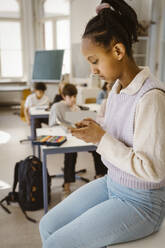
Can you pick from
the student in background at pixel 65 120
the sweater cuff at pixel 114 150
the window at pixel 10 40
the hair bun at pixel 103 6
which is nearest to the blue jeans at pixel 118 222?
the sweater cuff at pixel 114 150

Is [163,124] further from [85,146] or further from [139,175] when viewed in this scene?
[85,146]

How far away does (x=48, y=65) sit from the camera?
6.77 metres

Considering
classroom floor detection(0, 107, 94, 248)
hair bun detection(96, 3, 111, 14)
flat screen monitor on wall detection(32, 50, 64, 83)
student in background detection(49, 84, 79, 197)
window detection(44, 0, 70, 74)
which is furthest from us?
window detection(44, 0, 70, 74)

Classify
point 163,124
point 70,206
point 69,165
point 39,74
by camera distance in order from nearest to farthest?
point 163,124 → point 70,206 → point 69,165 → point 39,74

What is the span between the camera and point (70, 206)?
3.41ft

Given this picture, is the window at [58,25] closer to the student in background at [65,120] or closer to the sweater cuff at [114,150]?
the student in background at [65,120]

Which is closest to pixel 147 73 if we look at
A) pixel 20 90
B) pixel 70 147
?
pixel 70 147

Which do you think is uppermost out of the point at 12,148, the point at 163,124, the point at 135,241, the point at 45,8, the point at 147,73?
the point at 45,8

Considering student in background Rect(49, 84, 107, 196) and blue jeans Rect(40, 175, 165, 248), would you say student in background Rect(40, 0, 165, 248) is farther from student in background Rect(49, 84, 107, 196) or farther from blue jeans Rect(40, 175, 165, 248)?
student in background Rect(49, 84, 107, 196)

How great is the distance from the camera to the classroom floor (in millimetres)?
1822

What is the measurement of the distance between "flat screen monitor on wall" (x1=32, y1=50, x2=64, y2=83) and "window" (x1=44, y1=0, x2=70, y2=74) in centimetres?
34

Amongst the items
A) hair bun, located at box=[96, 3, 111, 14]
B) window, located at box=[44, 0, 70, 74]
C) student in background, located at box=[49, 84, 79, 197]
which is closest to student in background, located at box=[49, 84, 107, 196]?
student in background, located at box=[49, 84, 79, 197]

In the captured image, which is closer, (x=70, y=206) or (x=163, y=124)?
(x=163, y=124)

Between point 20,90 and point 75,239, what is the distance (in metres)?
6.92
